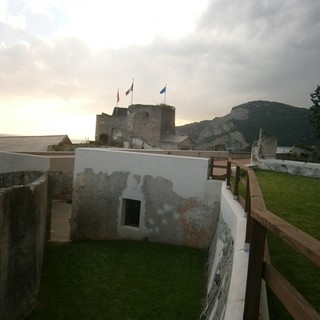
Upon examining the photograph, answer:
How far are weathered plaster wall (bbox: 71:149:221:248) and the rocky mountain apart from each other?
55031mm

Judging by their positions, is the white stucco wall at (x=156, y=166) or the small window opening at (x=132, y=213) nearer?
the white stucco wall at (x=156, y=166)

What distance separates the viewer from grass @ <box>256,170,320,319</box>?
12.9ft

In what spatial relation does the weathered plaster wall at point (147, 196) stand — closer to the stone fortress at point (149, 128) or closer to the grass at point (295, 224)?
the grass at point (295, 224)

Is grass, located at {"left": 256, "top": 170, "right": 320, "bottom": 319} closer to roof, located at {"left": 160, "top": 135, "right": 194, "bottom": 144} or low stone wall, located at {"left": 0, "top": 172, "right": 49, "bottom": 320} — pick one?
low stone wall, located at {"left": 0, "top": 172, "right": 49, "bottom": 320}

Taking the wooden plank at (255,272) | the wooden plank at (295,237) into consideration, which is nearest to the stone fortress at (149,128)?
the wooden plank at (255,272)

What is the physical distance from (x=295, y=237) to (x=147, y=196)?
26.9 feet

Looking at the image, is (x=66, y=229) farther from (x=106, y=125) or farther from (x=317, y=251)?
(x=106, y=125)

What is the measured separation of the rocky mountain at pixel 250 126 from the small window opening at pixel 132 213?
54.3 m

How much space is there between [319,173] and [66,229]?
11.2 m

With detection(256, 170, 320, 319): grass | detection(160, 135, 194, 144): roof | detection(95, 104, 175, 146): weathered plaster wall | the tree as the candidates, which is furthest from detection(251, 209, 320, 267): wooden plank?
detection(95, 104, 175, 146): weathered plaster wall

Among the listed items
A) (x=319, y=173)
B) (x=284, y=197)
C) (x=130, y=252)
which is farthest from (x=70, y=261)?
(x=319, y=173)

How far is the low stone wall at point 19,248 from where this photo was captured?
5684 mm

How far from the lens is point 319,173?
1503cm

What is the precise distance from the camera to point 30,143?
2309 cm
